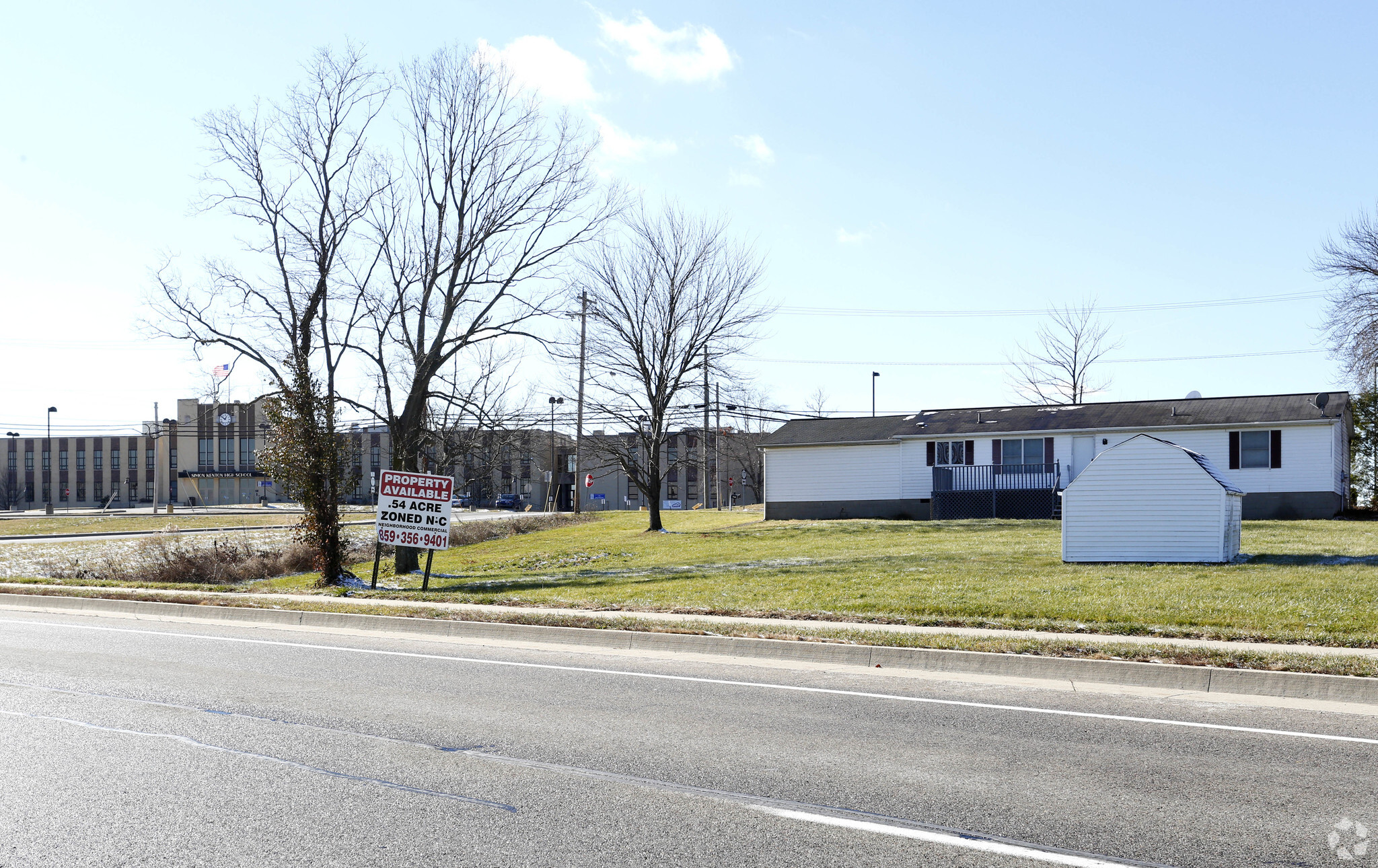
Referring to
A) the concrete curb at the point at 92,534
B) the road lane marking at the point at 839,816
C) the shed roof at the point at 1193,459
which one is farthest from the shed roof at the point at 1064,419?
the road lane marking at the point at 839,816

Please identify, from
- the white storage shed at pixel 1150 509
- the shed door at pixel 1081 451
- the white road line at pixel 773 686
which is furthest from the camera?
the shed door at pixel 1081 451

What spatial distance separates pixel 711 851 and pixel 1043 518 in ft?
107

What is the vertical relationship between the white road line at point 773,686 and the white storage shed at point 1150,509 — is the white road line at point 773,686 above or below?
below

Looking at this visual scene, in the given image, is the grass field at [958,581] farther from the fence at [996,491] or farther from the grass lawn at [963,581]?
the fence at [996,491]

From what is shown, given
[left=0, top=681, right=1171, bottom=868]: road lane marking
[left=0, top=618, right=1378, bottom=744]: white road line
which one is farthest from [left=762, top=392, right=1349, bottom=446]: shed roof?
[left=0, top=681, right=1171, bottom=868]: road lane marking

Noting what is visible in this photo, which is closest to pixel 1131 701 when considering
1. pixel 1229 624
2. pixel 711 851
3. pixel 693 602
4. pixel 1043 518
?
pixel 1229 624

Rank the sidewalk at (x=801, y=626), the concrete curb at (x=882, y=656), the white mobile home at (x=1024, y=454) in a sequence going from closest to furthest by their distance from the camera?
the concrete curb at (x=882, y=656)
the sidewalk at (x=801, y=626)
the white mobile home at (x=1024, y=454)

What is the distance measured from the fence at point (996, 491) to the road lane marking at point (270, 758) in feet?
109

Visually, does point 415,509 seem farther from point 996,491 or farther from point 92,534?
point 92,534

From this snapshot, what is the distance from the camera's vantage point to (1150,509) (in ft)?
64.8

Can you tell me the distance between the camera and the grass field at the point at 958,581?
1280 cm

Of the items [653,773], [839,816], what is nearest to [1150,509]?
[653,773]

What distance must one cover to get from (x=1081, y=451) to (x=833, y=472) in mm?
9122

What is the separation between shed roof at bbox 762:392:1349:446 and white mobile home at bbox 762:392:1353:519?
0.06 m
